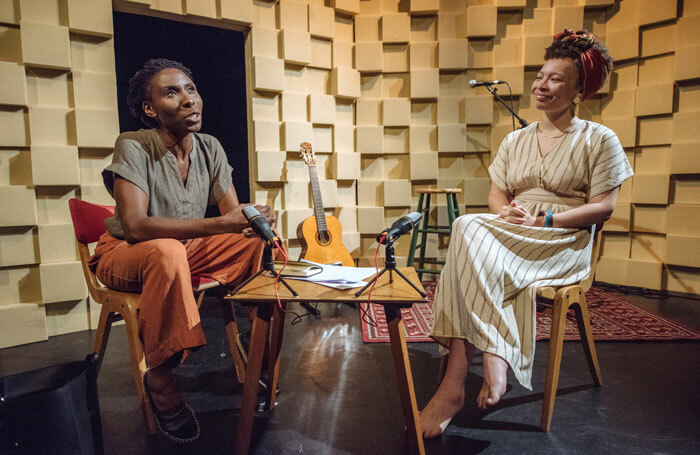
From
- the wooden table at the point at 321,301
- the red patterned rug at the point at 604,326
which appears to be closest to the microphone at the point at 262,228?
the wooden table at the point at 321,301

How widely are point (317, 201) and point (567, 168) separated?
190cm

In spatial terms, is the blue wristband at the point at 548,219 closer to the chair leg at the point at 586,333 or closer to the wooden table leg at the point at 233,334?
the chair leg at the point at 586,333

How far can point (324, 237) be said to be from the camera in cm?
323

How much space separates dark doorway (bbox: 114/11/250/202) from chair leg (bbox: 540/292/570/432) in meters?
2.75

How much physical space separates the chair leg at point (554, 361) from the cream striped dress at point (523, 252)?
10 cm

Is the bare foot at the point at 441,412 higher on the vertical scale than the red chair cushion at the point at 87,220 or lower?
lower

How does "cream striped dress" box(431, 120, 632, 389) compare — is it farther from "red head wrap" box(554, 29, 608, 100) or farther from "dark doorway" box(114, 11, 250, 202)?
"dark doorway" box(114, 11, 250, 202)

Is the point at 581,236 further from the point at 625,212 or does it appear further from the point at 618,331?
the point at 625,212

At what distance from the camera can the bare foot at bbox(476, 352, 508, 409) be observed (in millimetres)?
1430

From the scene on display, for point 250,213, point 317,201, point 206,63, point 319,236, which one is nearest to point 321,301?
point 250,213

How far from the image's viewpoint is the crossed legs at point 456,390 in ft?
4.76

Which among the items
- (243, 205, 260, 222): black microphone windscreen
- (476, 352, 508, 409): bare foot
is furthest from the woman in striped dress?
(243, 205, 260, 222): black microphone windscreen

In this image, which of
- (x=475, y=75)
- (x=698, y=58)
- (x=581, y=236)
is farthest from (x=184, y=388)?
(x=698, y=58)

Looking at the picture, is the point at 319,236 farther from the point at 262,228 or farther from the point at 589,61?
the point at 589,61
